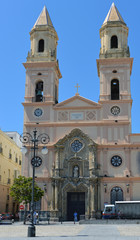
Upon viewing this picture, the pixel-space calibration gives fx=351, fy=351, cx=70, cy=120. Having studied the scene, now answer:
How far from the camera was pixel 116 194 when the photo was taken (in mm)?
43688

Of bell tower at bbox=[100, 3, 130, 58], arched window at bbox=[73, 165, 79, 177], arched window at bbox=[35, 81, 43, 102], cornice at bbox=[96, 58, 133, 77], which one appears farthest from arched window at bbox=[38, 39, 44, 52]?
arched window at bbox=[73, 165, 79, 177]

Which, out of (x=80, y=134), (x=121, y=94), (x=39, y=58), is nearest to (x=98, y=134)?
(x=80, y=134)

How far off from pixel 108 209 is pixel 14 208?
22905mm

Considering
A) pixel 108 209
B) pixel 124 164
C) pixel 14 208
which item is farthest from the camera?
pixel 14 208

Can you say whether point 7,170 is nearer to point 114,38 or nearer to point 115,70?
point 115,70

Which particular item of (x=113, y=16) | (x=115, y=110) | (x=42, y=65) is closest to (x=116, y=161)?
(x=115, y=110)

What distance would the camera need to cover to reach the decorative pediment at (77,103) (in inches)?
1844

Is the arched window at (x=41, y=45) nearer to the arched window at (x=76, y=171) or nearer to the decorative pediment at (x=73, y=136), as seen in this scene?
the decorative pediment at (x=73, y=136)

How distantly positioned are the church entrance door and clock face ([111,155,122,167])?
5452mm

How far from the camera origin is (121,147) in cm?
4488

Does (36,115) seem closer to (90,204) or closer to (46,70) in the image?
(46,70)

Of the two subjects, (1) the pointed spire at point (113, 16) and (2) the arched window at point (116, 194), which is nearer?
(2) the arched window at point (116, 194)

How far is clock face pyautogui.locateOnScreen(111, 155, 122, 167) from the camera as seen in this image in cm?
4447

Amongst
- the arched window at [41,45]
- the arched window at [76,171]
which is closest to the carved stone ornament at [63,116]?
the arched window at [76,171]
